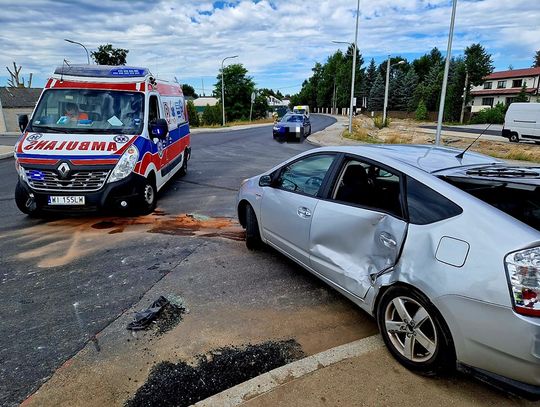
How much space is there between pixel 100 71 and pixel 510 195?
693 cm

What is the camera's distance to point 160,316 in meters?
3.38

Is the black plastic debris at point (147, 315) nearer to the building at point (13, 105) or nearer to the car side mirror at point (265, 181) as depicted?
the car side mirror at point (265, 181)

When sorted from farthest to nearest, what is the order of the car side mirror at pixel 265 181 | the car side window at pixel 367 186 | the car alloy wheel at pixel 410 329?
the car side mirror at pixel 265 181
the car side window at pixel 367 186
the car alloy wheel at pixel 410 329

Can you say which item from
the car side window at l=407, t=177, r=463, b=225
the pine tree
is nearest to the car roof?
the car side window at l=407, t=177, r=463, b=225

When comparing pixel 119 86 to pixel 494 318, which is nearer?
pixel 494 318

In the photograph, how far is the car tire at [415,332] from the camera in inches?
94.3

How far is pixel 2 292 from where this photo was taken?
12.5 feet

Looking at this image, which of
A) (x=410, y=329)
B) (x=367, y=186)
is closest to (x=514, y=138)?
(x=367, y=186)

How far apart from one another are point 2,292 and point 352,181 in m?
3.71

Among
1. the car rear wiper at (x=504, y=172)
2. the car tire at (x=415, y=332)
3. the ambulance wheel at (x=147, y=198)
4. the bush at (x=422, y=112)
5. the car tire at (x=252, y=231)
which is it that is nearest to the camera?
the car tire at (x=415, y=332)

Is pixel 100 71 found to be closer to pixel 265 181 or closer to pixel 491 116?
pixel 265 181

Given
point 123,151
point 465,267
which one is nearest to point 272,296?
point 465,267

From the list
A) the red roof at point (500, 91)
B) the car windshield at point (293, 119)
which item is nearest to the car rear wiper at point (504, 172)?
the car windshield at point (293, 119)

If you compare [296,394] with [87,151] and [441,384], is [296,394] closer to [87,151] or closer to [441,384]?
[441,384]
